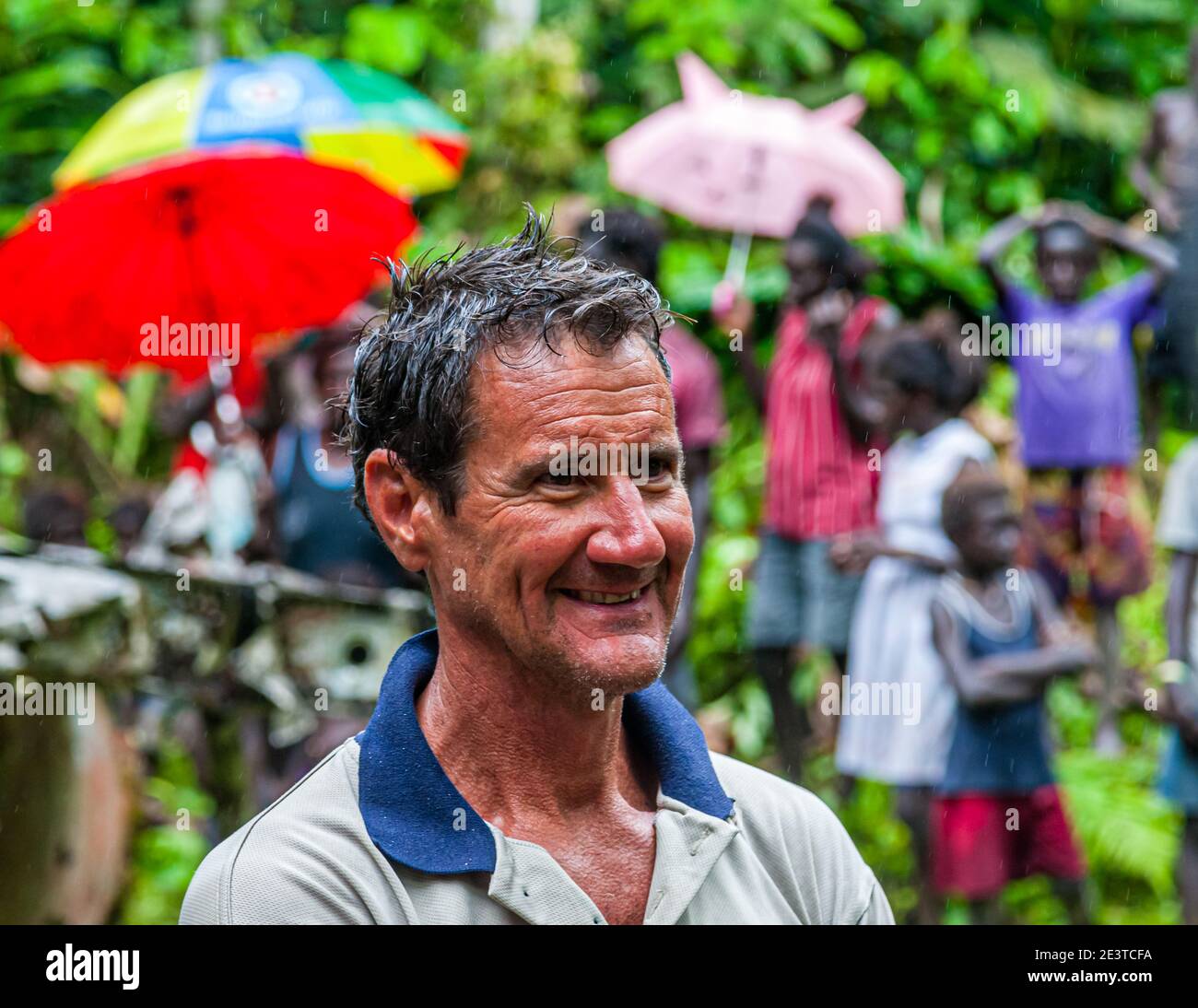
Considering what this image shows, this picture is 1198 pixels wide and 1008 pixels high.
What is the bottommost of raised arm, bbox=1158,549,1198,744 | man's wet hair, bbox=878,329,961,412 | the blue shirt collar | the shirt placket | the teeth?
the shirt placket

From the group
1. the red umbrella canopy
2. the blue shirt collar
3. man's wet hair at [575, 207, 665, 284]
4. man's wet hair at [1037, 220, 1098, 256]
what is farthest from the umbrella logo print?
the blue shirt collar

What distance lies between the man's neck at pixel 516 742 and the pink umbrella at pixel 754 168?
4.04 meters

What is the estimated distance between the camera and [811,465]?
17.1ft

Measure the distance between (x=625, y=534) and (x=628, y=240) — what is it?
3.55 m

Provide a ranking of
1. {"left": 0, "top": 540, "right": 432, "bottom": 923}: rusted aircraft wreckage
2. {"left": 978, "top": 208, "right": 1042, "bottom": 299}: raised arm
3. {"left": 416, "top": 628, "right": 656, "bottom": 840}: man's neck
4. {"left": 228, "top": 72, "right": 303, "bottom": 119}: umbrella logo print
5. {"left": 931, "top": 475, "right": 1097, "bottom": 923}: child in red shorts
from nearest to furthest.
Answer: {"left": 416, "top": 628, "right": 656, "bottom": 840}: man's neck < {"left": 0, "top": 540, "right": 432, "bottom": 923}: rusted aircraft wreckage < {"left": 931, "top": 475, "right": 1097, "bottom": 923}: child in red shorts < {"left": 228, "top": 72, "right": 303, "bottom": 119}: umbrella logo print < {"left": 978, "top": 208, "right": 1042, "bottom": 299}: raised arm

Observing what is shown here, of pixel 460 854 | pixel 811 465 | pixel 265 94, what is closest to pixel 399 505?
pixel 460 854

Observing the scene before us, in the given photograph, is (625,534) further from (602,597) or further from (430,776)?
(430,776)

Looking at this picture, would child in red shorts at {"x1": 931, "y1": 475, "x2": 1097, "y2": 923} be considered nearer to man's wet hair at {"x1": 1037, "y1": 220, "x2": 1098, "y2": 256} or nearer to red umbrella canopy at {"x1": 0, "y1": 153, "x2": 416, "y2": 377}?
man's wet hair at {"x1": 1037, "y1": 220, "x2": 1098, "y2": 256}

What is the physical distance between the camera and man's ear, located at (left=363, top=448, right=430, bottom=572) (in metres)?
1.90

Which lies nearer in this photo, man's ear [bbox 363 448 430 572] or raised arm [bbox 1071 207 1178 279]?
man's ear [bbox 363 448 430 572]

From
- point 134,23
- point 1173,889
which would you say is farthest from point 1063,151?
point 134,23

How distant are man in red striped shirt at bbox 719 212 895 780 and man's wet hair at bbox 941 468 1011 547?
0.52 metres

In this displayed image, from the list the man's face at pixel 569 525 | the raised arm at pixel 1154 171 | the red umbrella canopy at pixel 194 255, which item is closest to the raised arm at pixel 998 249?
the raised arm at pixel 1154 171
